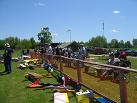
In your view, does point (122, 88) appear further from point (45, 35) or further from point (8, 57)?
point (45, 35)

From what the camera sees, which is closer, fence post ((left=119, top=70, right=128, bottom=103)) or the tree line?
fence post ((left=119, top=70, right=128, bottom=103))

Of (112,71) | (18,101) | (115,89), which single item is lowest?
(18,101)

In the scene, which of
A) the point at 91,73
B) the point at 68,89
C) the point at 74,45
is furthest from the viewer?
the point at 74,45

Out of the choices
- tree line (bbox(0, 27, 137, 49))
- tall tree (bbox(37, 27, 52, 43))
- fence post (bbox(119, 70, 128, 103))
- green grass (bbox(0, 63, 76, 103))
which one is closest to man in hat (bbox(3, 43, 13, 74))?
green grass (bbox(0, 63, 76, 103))

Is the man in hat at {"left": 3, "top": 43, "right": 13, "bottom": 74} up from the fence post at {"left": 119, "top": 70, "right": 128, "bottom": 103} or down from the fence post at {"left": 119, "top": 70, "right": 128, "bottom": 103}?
up

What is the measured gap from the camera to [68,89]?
36.7 ft

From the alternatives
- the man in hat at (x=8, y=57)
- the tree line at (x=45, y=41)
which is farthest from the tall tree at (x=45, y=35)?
the man in hat at (x=8, y=57)

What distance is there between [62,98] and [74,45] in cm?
4304

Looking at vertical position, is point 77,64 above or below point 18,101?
above

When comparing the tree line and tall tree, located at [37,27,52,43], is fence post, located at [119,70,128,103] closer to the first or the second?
the tree line

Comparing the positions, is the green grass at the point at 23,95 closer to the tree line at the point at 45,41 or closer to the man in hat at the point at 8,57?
the man in hat at the point at 8,57

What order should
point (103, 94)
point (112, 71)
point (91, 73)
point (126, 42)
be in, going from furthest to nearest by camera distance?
1. point (126, 42)
2. point (91, 73)
3. point (103, 94)
4. point (112, 71)

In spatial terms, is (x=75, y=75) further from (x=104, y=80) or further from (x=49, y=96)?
(x=104, y=80)

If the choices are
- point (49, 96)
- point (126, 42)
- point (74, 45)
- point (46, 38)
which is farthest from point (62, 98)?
point (126, 42)
